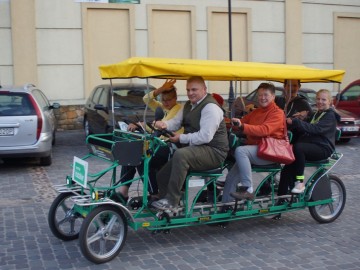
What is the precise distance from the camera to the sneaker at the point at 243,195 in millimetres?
6062

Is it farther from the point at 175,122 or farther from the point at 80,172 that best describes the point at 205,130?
the point at 80,172

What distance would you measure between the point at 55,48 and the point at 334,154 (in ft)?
36.5

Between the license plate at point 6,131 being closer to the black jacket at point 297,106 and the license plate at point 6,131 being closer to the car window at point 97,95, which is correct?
the car window at point 97,95

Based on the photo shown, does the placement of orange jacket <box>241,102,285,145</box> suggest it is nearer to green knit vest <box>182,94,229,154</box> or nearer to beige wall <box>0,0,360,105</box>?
green knit vest <box>182,94,229,154</box>

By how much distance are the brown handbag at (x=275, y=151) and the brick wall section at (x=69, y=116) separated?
11205 mm

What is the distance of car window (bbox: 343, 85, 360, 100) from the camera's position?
49.5ft

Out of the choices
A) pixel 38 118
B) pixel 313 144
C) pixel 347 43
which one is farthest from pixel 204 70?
pixel 347 43

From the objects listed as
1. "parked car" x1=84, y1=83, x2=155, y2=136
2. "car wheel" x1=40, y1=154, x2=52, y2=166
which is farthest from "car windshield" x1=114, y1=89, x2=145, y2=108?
"car wheel" x1=40, y1=154, x2=52, y2=166

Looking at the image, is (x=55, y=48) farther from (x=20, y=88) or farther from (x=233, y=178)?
(x=233, y=178)

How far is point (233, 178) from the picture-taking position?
630 cm

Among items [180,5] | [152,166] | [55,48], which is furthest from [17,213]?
[180,5]

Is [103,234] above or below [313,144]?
below

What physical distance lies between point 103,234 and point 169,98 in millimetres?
2024

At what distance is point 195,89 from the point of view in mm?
5953
